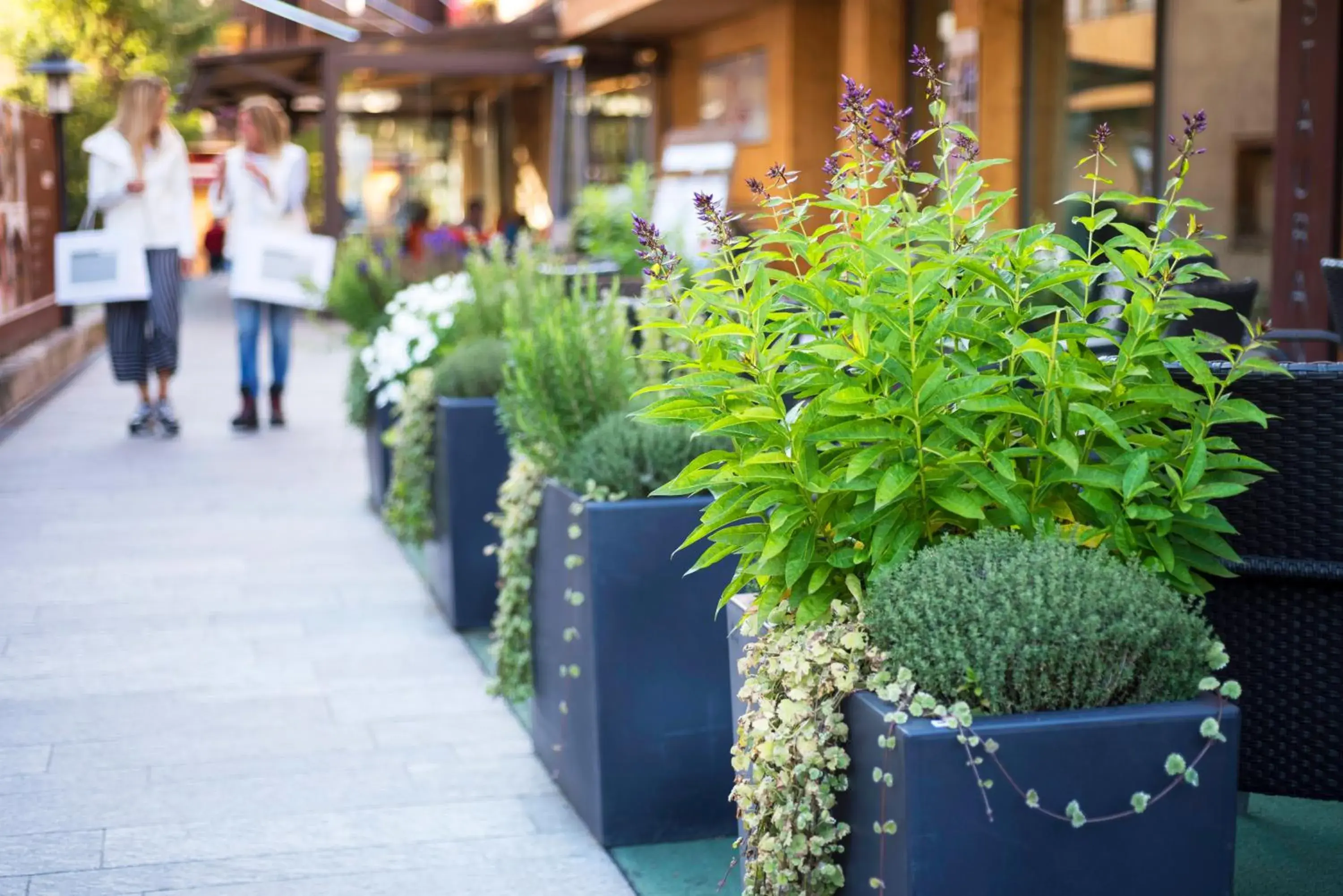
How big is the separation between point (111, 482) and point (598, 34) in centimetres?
1245

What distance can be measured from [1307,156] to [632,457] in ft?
17.2

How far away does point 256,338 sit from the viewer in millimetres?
9078

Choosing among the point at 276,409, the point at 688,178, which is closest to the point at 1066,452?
the point at 276,409

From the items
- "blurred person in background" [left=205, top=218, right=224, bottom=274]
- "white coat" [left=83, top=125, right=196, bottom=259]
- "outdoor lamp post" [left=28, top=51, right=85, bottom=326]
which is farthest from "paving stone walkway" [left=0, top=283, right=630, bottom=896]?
"blurred person in background" [left=205, top=218, right=224, bottom=274]

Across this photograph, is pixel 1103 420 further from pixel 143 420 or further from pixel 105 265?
pixel 143 420

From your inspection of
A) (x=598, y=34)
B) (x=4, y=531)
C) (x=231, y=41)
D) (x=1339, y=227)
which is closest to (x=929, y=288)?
(x=4, y=531)

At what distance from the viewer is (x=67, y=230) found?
45.0 feet

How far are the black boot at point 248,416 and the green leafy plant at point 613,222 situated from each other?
2.13 metres

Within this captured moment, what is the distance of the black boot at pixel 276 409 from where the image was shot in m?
9.53

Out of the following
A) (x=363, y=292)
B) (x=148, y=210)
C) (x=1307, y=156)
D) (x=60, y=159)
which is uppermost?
(x=60, y=159)

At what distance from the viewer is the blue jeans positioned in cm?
904

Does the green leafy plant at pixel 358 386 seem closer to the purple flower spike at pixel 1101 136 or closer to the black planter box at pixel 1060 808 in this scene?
the purple flower spike at pixel 1101 136

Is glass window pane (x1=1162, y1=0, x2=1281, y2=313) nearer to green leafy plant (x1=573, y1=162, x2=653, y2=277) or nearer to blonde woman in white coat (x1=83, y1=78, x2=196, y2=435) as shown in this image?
green leafy plant (x1=573, y1=162, x2=653, y2=277)

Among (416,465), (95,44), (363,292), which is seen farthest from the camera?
(95,44)
